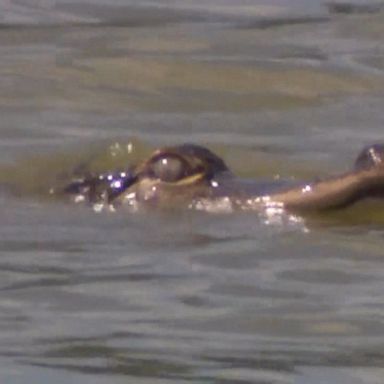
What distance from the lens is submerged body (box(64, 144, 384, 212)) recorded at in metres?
9.04

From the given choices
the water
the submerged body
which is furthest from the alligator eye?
the water

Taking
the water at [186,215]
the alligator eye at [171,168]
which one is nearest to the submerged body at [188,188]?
the alligator eye at [171,168]

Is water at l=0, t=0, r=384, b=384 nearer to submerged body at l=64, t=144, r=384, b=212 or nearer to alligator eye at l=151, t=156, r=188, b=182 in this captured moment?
submerged body at l=64, t=144, r=384, b=212

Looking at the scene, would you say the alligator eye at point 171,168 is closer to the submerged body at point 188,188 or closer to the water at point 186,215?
the submerged body at point 188,188

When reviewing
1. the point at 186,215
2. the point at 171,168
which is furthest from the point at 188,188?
the point at 186,215

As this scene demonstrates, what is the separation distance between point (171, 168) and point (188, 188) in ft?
0.39

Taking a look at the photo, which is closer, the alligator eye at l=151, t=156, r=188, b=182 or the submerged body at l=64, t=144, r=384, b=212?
the submerged body at l=64, t=144, r=384, b=212

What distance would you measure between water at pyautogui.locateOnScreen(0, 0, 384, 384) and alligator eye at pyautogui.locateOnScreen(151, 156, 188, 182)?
A: 299 millimetres

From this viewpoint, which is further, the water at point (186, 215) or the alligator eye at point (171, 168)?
the alligator eye at point (171, 168)

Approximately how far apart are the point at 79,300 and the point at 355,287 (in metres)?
1.00

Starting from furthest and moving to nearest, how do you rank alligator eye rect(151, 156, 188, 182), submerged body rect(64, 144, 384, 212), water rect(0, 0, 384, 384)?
alligator eye rect(151, 156, 188, 182)
submerged body rect(64, 144, 384, 212)
water rect(0, 0, 384, 384)

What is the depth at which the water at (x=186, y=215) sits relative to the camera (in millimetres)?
6766

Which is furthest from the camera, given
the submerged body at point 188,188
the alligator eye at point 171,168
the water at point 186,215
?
the alligator eye at point 171,168

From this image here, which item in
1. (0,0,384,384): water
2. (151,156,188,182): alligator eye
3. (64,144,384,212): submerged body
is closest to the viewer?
(0,0,384,384): water
